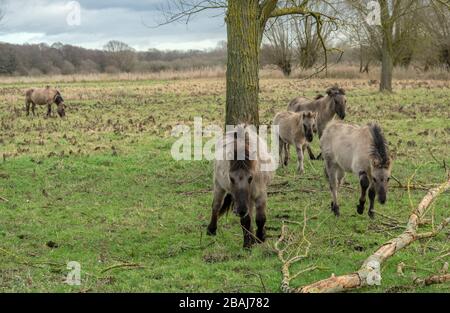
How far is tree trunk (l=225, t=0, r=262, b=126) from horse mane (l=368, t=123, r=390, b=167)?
340cm

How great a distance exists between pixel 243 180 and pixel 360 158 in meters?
2.73

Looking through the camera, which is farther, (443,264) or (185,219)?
(185,219)

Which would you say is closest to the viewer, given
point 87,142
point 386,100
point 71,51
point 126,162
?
point 126,162

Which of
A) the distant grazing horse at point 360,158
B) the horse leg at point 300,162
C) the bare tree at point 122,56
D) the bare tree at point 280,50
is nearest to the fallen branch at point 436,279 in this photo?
the distant grazing horse at point 360,158

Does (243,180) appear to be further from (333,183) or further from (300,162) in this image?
(300,162)

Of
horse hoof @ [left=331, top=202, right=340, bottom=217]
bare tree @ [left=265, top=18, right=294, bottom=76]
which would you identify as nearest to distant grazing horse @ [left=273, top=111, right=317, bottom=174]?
horse hoof @ [left=331, top=202, right=340, bottom=217]

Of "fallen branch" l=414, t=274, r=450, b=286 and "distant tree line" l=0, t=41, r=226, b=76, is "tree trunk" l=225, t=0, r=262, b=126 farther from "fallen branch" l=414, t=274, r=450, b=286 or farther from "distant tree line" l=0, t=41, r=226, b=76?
"distant tree line" l=0, t=41, r=226, b=76

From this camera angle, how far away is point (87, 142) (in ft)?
54.9

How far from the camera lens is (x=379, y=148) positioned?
8.70m

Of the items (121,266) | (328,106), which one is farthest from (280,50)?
(121,266)

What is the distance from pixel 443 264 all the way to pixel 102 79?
47135 mm

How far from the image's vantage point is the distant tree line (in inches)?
Result: 2784

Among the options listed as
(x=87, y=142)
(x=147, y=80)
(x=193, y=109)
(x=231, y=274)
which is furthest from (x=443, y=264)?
(x=147, y=80)

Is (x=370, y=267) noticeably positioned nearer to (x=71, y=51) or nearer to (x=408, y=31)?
(x=408, y=31)
